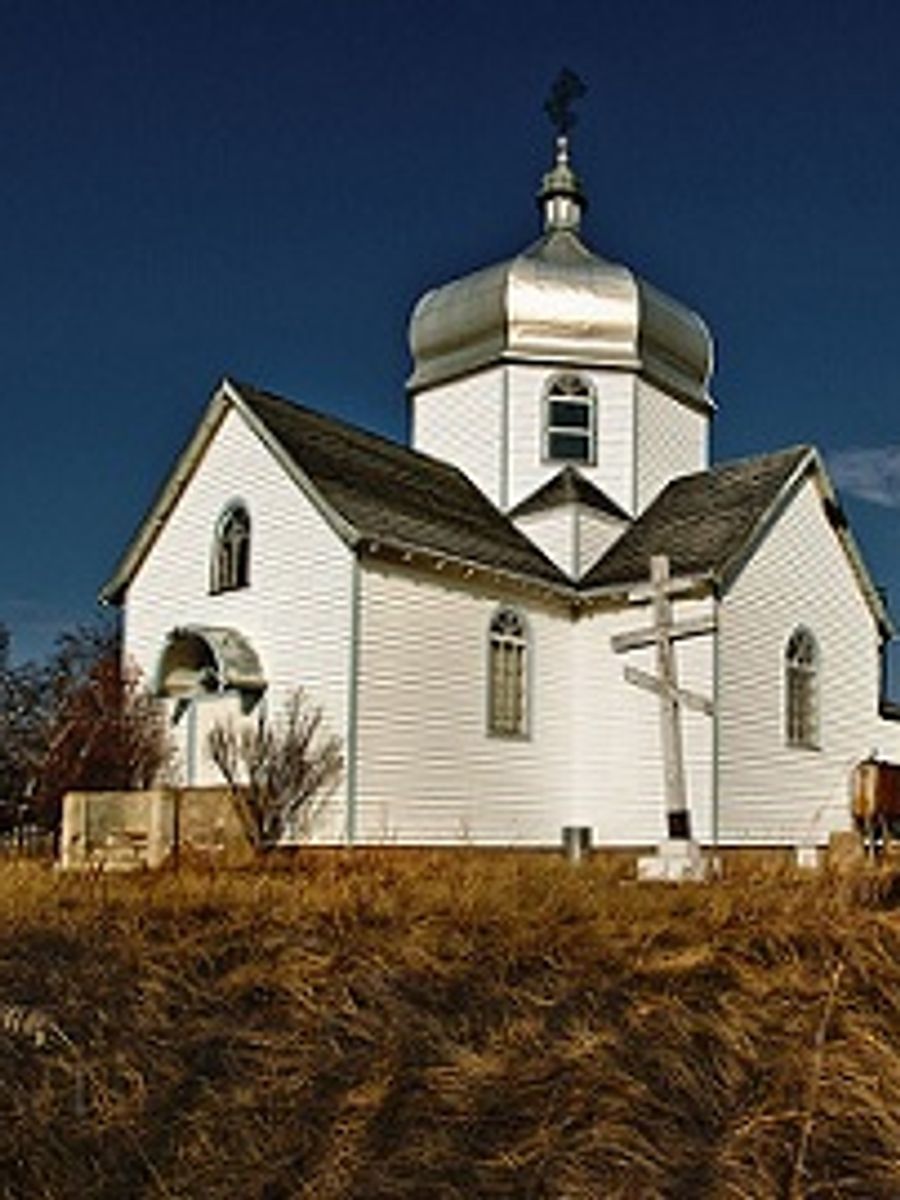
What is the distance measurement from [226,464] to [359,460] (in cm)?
198

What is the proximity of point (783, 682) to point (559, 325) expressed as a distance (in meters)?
7.72

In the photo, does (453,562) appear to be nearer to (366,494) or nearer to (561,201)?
(366,494)

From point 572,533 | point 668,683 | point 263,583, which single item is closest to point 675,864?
point 668,683

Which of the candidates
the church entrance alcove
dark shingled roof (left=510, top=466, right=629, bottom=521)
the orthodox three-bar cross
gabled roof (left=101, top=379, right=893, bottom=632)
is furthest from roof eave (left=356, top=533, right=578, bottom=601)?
the orthodox three-bar cross

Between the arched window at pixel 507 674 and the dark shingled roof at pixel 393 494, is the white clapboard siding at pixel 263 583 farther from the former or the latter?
the arched window at pixel 507 674

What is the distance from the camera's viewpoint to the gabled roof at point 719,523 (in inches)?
812

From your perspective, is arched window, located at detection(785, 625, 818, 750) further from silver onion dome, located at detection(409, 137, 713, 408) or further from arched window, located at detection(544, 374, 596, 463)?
silver onion dome, located at detection(409, 137, 713, 408)

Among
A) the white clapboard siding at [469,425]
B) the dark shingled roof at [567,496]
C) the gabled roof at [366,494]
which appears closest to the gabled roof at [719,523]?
the dark shingled roof at [567,496]

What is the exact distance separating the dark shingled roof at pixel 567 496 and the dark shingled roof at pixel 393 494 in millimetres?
517

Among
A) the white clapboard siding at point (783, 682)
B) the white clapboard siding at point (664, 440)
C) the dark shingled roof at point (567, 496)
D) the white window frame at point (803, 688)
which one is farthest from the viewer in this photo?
the white clapboard siding at point (664, 440)

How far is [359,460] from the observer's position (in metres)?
20.9

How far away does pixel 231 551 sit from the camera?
20.4 meters

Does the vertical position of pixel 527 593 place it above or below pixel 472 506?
below

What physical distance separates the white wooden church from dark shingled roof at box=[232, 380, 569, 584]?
67mm
